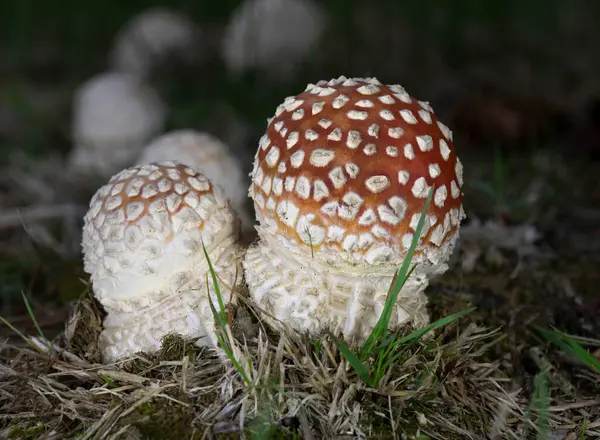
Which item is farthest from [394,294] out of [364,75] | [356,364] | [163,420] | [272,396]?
[364,75]

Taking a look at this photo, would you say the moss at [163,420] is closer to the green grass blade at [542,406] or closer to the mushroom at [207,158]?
the green grass blade at [542,406]

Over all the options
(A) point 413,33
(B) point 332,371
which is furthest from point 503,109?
(B) point 332,371

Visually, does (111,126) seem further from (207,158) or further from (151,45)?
(151,45)

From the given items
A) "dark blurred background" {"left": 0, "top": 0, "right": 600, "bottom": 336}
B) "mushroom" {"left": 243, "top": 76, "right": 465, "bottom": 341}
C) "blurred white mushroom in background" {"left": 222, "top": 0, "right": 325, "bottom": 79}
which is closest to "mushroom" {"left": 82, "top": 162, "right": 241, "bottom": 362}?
"mushroom" {"left": 243, "top": 76, "right": 465, "bottom": 341}

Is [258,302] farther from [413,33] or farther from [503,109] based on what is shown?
[413,33]

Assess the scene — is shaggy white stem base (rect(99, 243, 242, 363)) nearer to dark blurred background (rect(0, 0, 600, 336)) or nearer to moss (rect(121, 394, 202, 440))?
moss (rect(121, 394, 202, 440))

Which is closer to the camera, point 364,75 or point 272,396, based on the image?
point 272,396
